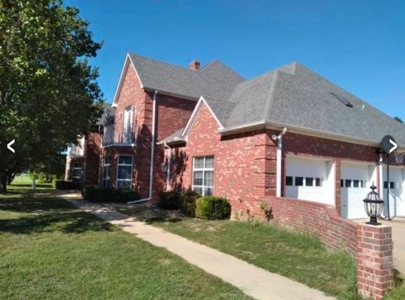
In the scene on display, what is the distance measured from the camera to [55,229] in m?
10.5

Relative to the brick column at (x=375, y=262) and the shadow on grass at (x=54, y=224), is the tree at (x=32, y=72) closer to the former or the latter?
the shadow on grass at (x=54, y=224)

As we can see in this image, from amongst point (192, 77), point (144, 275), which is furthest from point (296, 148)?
point (192, 77)

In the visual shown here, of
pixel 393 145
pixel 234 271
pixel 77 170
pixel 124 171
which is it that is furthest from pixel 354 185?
pixel 77 170

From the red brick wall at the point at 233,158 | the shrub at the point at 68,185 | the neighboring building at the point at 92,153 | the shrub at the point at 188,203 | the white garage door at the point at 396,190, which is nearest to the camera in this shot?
the red brick wall at the point at 233,158

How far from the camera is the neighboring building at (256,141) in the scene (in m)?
12.5

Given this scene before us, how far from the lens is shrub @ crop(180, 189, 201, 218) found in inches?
544

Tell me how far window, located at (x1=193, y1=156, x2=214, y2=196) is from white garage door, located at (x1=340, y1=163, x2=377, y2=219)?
18.5 feet

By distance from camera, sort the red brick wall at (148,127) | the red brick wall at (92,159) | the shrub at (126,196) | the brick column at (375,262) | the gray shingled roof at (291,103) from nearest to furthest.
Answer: the brick column at (375,262) → the gray shingled roof at (291,103) → the shrub at (126,196) → the red brick wall at (148,127) → the red brick wall at (92,159)

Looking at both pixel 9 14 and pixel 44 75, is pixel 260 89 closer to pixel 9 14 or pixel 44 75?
pixel 44 75

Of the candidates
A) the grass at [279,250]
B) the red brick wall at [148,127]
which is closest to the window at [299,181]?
the grass at [279,250]

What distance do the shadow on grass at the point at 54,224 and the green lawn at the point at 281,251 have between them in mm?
2084

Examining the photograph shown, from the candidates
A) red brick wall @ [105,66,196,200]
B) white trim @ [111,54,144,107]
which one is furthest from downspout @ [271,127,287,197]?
white trim @ [111,54,144,107]

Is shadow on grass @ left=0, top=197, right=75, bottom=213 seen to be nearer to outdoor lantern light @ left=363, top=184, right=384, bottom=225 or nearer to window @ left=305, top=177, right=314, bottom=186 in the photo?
window @ left=305, top=177, right=314, bottom=186

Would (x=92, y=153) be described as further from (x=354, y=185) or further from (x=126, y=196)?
(x=354, y=185)
